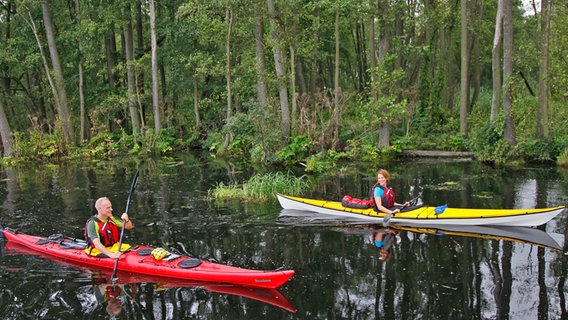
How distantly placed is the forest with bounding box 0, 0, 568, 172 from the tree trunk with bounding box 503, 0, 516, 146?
0.03 meters

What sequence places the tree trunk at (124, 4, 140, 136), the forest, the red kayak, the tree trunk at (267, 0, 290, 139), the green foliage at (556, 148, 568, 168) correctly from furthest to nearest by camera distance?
the tree trunk at (124, 4, 140, 136) → the tree trunk at (267, 0, 290, 139) → the forest → the green foliage at (556, 148, 568, 168) → the red kayak

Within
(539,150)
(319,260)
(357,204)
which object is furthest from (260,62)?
(319,260)

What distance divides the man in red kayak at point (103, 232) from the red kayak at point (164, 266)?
5.0 inches

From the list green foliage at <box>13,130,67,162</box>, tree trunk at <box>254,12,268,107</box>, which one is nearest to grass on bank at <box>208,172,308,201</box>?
tree trunk at <box>254,12,268,107</box>

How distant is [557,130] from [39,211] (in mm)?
14689

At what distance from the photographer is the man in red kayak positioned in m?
6.77

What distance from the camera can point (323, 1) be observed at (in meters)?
15.4

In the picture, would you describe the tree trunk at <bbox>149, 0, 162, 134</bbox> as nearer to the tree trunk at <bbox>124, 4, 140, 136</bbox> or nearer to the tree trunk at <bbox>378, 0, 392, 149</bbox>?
the tree trunk at <bbox>124, 4, 140, 136</bbox>

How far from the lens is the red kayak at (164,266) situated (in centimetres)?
592

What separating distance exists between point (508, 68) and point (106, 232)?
12.3m

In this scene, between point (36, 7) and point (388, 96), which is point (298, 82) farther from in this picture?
point (36, 7)

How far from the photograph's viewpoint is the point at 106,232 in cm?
696

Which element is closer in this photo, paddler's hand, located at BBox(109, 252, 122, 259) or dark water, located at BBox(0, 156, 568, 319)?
dark water, located at BBox(0, 156, 568, 319)

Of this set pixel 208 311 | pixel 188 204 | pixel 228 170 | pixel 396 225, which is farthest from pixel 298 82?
pixel 208 311
